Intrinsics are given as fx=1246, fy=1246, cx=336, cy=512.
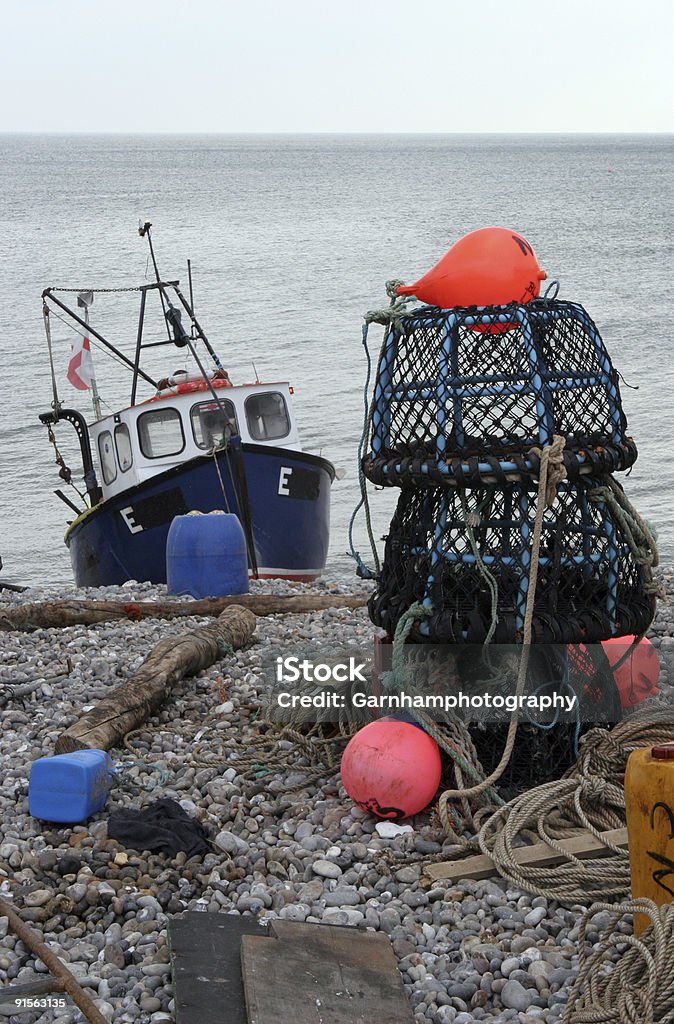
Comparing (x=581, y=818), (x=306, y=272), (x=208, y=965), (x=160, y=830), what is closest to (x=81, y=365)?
(x=160, y=830)

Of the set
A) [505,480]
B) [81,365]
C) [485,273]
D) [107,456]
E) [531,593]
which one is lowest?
[107,456]

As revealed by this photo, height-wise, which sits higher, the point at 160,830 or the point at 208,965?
the point at 208,965

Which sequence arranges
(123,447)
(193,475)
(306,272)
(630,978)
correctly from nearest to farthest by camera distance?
1. (630,978)
2. (193,475)
3. (123,447)
4. (306,272)

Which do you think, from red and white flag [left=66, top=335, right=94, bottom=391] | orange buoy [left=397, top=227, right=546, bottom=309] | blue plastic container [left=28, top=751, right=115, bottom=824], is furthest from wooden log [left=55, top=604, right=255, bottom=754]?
red and white flag [left=66, top=335, right=94, bottom=391]

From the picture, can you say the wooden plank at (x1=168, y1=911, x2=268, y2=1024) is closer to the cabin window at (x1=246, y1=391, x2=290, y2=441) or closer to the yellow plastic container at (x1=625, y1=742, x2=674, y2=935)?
the yellow plastic container at (x1=625, y1=742, x2=674, y2=935)

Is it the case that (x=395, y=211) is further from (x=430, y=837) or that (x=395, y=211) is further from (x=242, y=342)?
(x=430, y=837)

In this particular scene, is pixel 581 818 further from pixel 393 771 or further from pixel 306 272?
pixel 306 272

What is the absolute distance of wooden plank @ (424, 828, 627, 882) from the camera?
3.91 meters

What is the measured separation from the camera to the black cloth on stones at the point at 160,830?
13.9 feet

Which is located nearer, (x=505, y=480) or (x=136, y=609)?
(x=505, y=480)

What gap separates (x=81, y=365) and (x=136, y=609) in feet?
19.0

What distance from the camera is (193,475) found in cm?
1183

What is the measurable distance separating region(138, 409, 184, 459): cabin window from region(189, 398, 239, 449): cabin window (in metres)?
0.17

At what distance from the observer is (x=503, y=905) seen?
12.2ft
